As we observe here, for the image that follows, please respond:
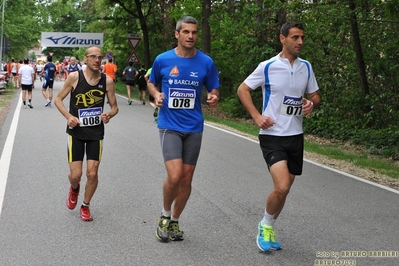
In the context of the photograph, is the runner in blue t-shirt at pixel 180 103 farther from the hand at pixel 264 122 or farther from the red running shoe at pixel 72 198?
the red running shoe at pixel 72 198

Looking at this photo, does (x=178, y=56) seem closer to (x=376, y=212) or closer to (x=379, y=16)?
(x=376, y=212)

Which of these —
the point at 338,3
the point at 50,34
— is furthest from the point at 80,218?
the point at 50,34

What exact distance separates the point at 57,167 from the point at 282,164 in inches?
212

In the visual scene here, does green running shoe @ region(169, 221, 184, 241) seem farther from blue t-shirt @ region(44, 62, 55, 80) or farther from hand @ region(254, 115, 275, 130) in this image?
blue t-shirt @ region(44, 62, 55, 80)

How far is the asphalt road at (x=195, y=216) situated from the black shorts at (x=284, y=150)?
77 cm

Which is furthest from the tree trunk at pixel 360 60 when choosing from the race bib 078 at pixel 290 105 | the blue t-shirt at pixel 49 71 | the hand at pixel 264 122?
the hand at pixel 264 122

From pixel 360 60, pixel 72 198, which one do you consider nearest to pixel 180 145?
pixel 72 198

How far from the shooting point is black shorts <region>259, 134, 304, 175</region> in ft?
19.1

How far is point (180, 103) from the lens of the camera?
6066mm

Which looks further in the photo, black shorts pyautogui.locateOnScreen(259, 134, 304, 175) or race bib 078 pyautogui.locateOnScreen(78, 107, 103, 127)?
race bib 078 pyautogui.locateOnScreen(78, 107, 103, 127)

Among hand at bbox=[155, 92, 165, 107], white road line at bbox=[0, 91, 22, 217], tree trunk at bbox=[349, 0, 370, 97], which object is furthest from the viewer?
tree trunk at bbox=[349, 0, 370, 97]

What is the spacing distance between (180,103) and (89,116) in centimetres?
135

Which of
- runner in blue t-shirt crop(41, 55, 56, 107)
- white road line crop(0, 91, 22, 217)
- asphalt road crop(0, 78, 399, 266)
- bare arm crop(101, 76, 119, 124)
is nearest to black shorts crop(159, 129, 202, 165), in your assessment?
asphalt road crop(0, 78, 399, 266)

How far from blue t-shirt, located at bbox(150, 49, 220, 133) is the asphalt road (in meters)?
1.09
